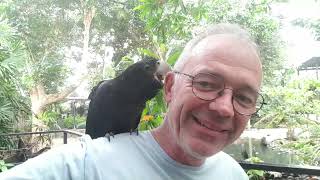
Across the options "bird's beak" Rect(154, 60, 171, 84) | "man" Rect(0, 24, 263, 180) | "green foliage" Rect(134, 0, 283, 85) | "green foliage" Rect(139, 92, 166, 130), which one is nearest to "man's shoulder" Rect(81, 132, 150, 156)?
"man" Rect(0, 24, 263, 180)

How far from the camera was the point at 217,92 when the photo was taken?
58cm

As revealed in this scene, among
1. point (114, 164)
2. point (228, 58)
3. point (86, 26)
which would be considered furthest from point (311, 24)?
point (114, 164)

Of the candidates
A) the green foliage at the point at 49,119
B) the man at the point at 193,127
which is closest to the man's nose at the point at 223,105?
the man at the point at 193,127

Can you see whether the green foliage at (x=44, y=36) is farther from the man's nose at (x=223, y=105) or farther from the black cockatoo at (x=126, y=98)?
the man's nose at (x=223, y=105)

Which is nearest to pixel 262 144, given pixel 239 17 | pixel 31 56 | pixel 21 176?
pixel 239 17

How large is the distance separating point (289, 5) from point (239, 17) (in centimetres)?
55

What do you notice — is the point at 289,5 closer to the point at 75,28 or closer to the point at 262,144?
the point at 262,144

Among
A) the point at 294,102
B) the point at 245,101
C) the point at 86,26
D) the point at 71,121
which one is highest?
the point at 86,26

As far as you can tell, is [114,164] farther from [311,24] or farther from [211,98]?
[311,24]

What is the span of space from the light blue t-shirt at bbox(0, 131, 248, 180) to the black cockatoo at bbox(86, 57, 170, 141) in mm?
640

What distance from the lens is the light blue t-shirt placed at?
51 cm

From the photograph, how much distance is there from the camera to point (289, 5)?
3.97 meters

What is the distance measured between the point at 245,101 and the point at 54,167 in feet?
1.05

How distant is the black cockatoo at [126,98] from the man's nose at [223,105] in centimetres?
70
